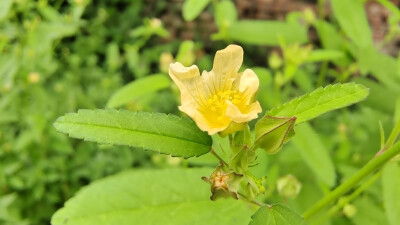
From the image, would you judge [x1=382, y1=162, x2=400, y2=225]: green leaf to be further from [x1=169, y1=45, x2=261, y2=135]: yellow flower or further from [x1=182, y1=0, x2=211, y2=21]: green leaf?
[x1=182, y1=0, x2=211, y2=21]: green leaf

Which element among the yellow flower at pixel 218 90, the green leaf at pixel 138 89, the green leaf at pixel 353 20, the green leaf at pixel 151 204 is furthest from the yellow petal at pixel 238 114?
the green leaf at pixel 353 20

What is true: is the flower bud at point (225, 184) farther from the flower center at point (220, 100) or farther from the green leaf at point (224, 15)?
the green leaf at point (224, 15)

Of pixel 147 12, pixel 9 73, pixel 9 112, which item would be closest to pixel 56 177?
pixel 9 112

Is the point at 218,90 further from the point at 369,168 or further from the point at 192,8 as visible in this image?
the point at 192,8

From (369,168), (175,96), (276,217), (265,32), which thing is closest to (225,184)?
(276,217)

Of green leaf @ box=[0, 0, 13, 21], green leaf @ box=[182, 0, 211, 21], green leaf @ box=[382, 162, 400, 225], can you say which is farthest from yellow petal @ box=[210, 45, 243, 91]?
green leaf @ box=[182, 0, 211, 21]
